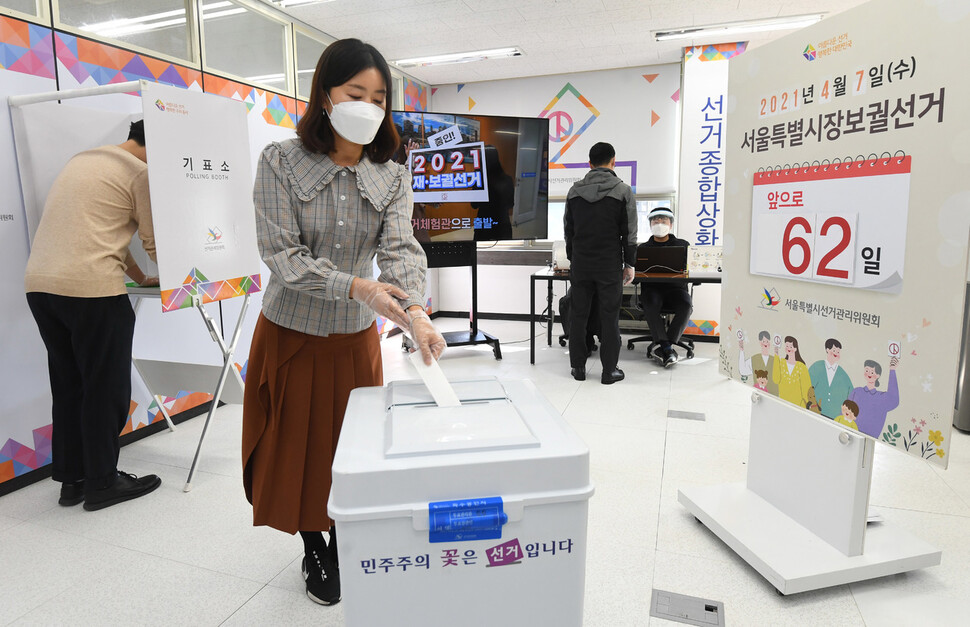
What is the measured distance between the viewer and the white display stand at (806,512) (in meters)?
1.73

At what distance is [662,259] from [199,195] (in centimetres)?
336

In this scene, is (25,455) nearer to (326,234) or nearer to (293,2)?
(326,234)

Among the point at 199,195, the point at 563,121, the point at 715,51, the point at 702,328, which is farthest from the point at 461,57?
the point at 199,195

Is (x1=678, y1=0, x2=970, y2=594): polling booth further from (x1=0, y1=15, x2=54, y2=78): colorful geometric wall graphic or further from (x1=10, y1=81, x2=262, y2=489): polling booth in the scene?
(x1=0, y1=15, x2=54, y2=78): colorful geometric wall graphic

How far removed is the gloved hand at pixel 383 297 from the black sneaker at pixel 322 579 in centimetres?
91

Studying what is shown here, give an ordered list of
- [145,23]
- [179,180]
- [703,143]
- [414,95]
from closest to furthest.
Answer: [179,180] < [145,23] < [703,143] < [414,95]

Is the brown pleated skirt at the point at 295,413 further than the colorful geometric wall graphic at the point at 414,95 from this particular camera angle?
No

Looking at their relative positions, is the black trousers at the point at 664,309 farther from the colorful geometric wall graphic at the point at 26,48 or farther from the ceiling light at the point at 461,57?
the colorful geometric wall graphic at the point at 26,48

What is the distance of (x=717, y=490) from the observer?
2.24m


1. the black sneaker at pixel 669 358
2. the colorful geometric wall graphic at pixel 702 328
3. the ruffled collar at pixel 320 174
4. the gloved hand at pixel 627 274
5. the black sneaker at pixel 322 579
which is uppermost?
the ruffled collar at pixel 320 174

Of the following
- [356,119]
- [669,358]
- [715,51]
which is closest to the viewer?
[356,119]

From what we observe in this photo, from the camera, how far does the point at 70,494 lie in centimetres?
242

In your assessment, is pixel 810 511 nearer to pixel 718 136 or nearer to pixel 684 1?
pixel 684 1

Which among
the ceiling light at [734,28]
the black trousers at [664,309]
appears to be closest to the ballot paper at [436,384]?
the black trousers at [664,309]
